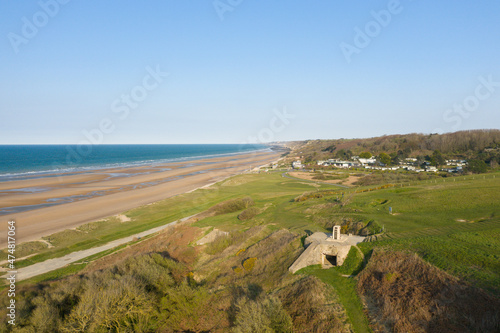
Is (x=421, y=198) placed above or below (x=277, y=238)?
above

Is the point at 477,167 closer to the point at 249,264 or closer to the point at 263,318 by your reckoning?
the point at 249,264

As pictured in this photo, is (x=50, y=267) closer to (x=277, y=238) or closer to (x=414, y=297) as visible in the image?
(x=277, y=238)

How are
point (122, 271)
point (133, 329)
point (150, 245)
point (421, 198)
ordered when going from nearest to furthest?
point (133, 329)
point (122, 271)
point (150, 245)
point (421, 198)

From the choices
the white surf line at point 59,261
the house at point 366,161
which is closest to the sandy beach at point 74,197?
the white surf line at point 59,261

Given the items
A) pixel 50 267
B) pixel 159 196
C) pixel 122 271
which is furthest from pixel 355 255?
pixel 159 196

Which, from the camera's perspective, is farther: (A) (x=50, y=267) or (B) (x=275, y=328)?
(A) (x=50, y=267)

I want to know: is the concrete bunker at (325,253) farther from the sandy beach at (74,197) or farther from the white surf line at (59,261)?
the sandy beach at (74,197)

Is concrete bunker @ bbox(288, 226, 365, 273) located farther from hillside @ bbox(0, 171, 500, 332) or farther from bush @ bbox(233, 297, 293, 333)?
bush @ bbox(233, 297, 293, 333)

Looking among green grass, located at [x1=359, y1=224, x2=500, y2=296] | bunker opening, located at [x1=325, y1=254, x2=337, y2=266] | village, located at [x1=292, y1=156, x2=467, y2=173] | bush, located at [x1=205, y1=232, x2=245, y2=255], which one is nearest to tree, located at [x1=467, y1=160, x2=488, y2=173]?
village, located at [x1=292, y1=156, x2=467, y2=173]

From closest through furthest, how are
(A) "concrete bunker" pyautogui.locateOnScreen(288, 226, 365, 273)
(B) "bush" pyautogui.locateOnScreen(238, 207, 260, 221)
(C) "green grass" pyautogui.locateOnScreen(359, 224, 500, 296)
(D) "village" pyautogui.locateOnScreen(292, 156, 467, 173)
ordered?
(C) "green grass" pyautogui.locateOnScreen(359, 224, 500, 296) → (A) "concrete bunker" pyautogui.locateOnScreen(288, 226, 365, 273) → (B) "bush" pyautogui.locateOnScreen(238, 207, 260, 221) → (D) "village" pyautogui.locateOnScreen(292, 156, 467, 173)
